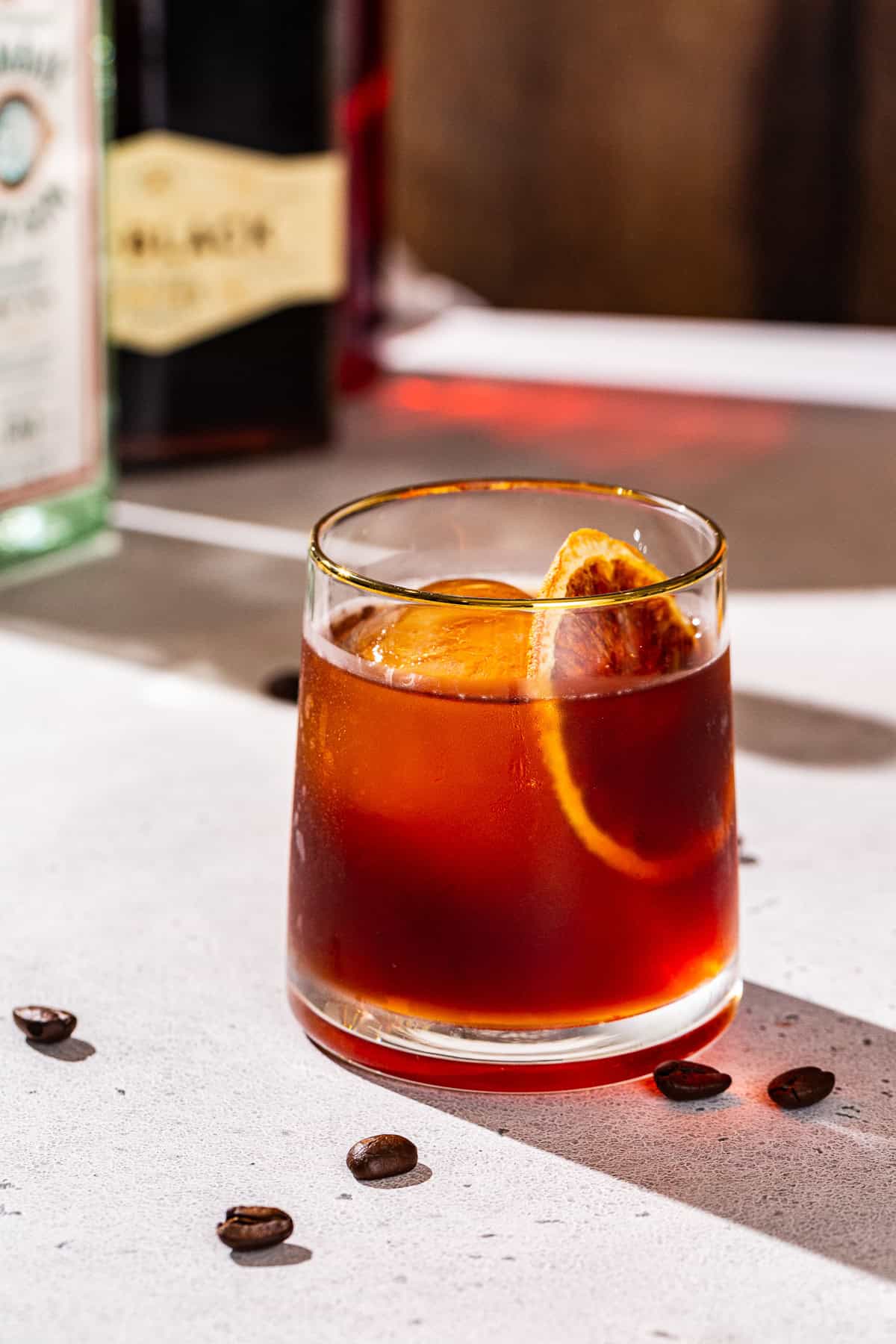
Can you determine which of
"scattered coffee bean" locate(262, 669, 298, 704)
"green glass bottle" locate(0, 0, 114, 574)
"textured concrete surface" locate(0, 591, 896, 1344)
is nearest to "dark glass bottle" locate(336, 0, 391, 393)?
"green glass bottle" locate(0, 0, 114, 574)

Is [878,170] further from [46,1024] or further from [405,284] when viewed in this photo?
[46,1024]

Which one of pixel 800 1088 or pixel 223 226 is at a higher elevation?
pixel 223 226

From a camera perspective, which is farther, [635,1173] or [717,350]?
[717,350]

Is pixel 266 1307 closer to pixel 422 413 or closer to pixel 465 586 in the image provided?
pixel 465 586

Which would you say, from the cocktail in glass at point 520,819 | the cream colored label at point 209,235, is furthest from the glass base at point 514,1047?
the cream colored label at point 209,235

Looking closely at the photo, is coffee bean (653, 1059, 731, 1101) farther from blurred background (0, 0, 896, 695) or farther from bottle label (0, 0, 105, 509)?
bottle label (0, 0, 105, 509)

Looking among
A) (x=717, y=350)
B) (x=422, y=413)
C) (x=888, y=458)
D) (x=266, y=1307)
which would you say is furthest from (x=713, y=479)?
(x=266, y=1307)

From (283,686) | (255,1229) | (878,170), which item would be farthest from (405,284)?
(255,1229)
